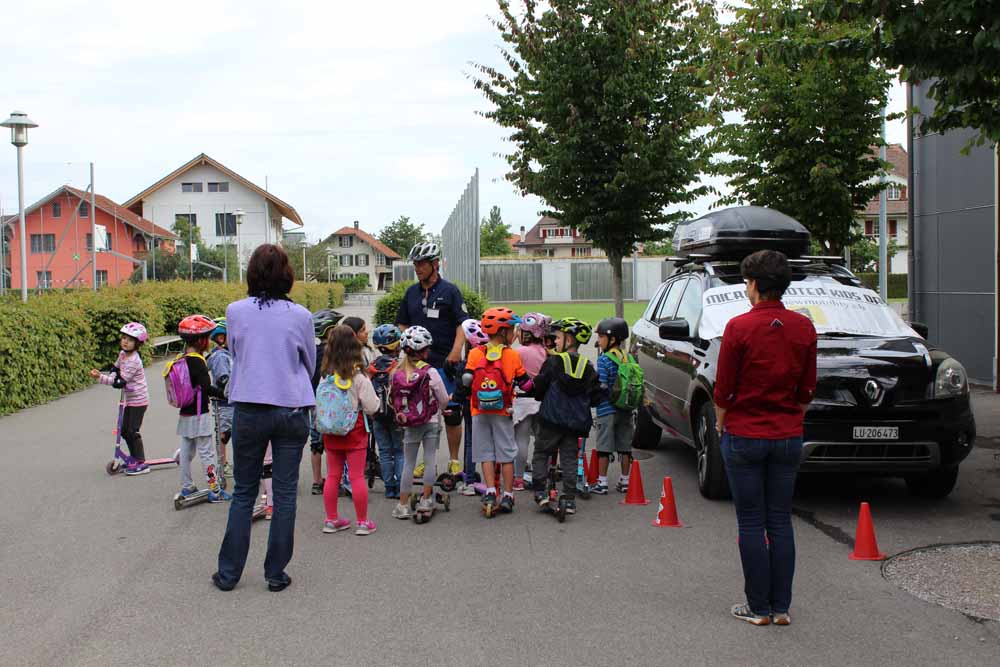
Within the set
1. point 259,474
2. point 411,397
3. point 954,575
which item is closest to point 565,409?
point 411,397

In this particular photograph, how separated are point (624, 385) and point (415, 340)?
1912mm

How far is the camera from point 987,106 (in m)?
7.91

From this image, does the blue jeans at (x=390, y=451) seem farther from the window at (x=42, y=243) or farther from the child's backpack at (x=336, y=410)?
the window at (x=42, y=243)

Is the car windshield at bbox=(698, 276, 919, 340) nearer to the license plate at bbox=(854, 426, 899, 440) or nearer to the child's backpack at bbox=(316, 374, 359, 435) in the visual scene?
the license plate at bbox=(854, 426, 899, 440)

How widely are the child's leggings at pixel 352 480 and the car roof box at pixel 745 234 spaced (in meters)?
4.24

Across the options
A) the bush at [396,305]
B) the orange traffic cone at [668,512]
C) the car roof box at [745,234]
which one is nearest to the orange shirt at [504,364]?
the orange traffic cone at [668,512]

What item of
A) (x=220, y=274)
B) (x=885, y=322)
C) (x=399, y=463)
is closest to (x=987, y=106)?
(x=885, y=322)

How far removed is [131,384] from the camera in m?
9.03

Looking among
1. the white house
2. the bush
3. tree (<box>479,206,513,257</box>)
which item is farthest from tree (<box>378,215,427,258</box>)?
the bush

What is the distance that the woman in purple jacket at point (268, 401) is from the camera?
5.54m

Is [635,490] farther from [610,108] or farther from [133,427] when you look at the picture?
[610,108]

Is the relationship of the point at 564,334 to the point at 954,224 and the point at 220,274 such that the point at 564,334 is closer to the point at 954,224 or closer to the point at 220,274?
the point at 954,224

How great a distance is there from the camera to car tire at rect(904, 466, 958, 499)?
7617 mm

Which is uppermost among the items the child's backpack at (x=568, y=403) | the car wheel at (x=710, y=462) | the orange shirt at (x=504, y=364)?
the orange shirt at (x=504, y=364)
